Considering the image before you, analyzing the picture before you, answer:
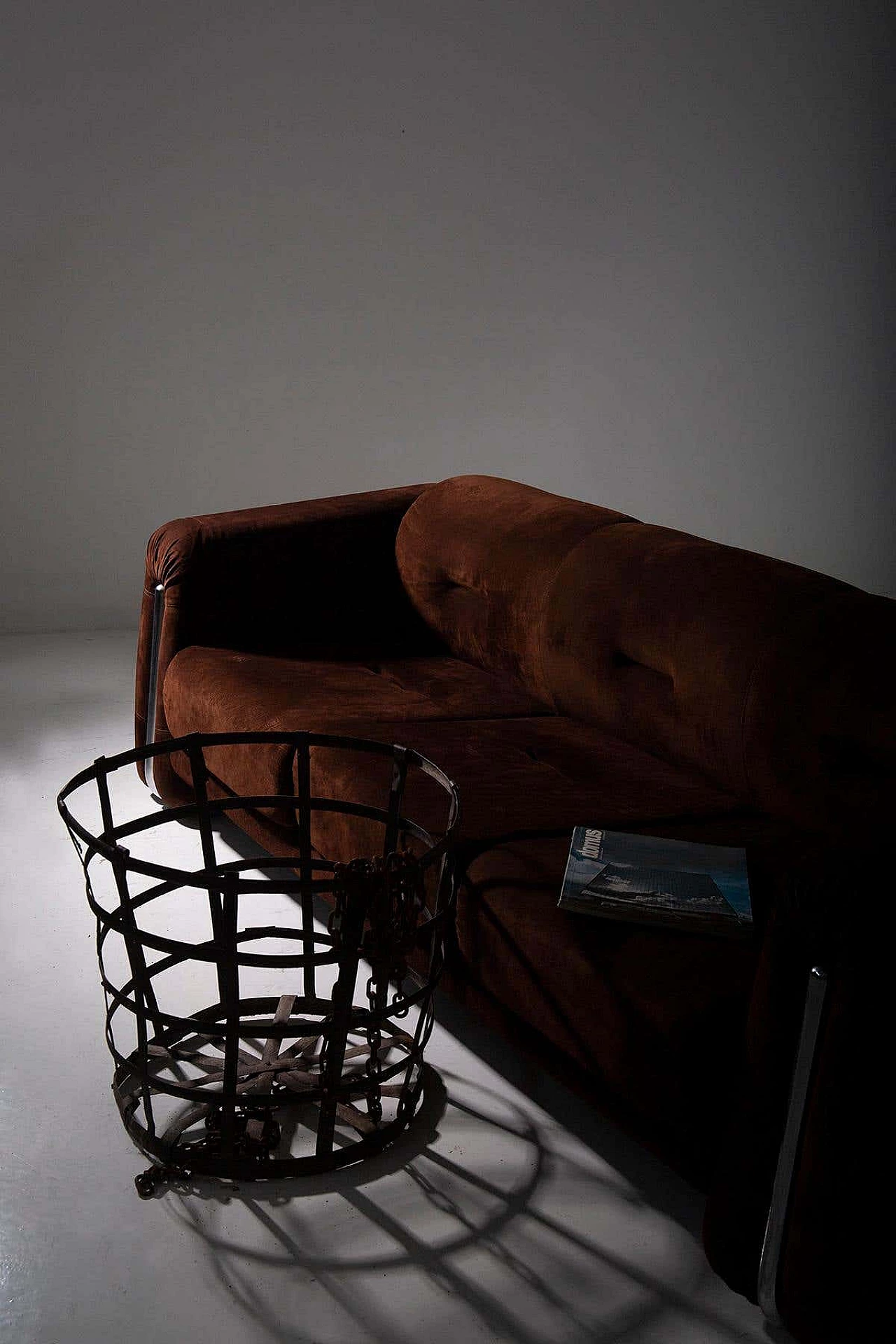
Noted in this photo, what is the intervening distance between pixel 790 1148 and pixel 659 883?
457 mm

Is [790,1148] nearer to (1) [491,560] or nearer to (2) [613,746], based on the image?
(2) [613,746]

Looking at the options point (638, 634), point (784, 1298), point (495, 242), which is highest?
point (495, 242)

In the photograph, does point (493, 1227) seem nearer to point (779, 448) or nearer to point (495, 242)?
point (495, 242)

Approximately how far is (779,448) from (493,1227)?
4.75m

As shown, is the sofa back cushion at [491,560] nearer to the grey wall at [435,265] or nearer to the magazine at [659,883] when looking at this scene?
the magazine at [659,883]

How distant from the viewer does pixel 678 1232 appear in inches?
58.6

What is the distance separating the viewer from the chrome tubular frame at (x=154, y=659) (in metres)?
2.83

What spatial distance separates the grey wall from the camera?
4.34m

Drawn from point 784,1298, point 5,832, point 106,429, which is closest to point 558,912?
point 784,1298

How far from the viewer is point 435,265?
4.83 metres

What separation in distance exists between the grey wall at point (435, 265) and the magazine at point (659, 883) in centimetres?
329

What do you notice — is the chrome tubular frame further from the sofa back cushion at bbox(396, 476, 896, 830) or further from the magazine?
the magazine

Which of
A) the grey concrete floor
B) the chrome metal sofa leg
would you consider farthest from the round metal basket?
the chrome metal sofa leg

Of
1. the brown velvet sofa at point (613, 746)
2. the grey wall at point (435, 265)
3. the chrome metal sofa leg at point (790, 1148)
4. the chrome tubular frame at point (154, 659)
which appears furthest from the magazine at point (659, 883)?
the grey wall at point (435, 265)
